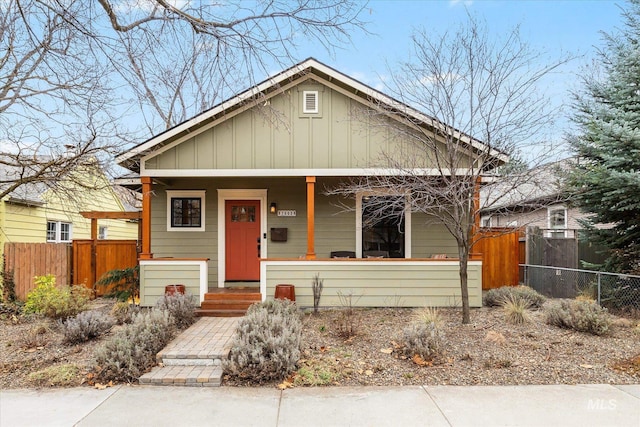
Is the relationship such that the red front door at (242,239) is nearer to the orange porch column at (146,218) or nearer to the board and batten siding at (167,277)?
the board and batten siding at (167,277)

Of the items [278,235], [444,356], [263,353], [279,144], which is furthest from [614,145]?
[263,353]

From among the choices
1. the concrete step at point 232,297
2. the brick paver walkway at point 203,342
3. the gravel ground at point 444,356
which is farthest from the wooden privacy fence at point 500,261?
the brick paver walkway at point 203,342

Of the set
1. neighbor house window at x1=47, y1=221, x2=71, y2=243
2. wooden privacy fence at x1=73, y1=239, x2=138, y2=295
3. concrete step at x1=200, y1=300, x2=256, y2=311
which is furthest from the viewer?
neighbor house window at x1=47, y1=221, x2=71, y2=243

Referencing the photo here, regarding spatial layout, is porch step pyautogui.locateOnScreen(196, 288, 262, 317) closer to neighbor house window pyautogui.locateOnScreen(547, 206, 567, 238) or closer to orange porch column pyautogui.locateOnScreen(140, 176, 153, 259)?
orange porch column pyautogui.locateOnScreen(140, 176, 153, 259)

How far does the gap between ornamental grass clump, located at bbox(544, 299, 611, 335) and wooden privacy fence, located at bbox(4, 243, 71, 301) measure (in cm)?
1066

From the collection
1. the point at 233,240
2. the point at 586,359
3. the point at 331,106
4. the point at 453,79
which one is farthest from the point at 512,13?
the point at 233,240

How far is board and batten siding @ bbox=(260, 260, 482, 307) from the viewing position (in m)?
8.15

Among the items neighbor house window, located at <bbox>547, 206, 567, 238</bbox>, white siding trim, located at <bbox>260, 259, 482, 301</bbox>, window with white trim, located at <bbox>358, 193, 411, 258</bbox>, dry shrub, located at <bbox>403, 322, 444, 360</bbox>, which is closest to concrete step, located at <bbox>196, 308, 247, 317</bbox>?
white siding trim, located at <bbox>260, 259, 482, 301</bbox>

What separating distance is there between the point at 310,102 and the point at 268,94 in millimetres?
906

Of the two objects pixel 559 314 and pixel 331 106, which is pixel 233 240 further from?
pixel 559 314

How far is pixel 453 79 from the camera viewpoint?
6984 millimetres

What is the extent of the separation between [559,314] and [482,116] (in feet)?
11.5

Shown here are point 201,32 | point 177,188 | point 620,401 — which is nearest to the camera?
point 620,401

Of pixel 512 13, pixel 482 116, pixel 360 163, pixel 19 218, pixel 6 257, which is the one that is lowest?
pixel 6 257
